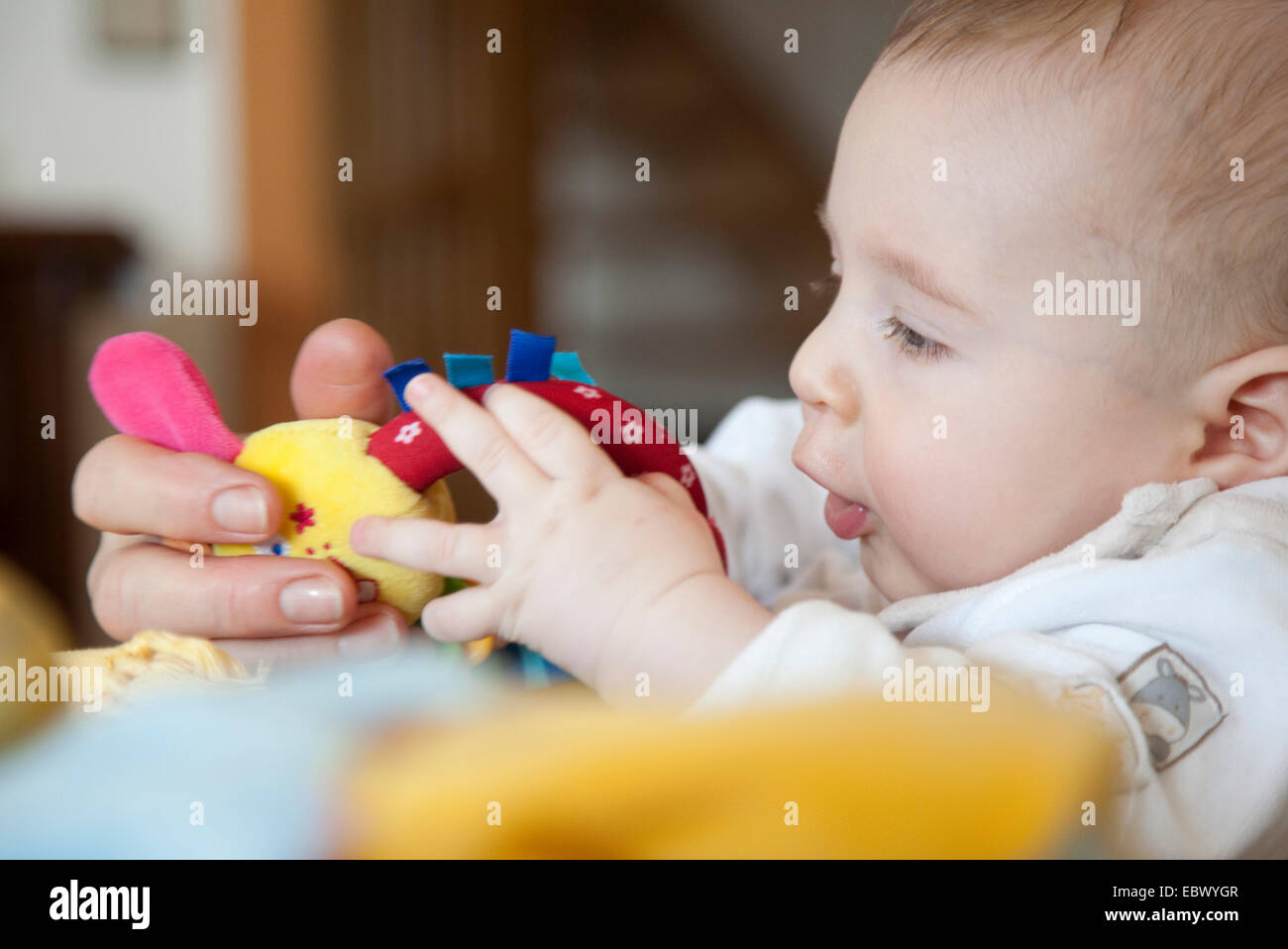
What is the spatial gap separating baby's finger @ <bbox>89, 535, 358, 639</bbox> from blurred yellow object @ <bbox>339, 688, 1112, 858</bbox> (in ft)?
0.34

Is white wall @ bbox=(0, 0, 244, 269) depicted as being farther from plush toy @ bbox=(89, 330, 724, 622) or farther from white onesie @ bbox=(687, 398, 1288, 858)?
white onesie @ bbox=(687, 398, 1288, 858)

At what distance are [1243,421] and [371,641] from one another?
385 mm

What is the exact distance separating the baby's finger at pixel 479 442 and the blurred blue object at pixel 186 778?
0.31ft

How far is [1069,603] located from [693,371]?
4.40 ft

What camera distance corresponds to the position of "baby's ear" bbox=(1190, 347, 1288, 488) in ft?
1.52

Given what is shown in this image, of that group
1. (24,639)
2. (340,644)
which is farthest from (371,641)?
(24,639)

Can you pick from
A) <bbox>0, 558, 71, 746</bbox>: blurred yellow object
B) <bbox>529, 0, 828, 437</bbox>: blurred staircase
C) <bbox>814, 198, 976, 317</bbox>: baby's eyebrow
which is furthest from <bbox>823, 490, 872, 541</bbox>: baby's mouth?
<bbox>529, 0, 828, 437</bbox>: blurred staircase

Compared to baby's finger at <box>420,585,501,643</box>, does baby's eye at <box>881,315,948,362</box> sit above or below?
above

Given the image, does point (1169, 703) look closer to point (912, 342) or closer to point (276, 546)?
point (912, 342)

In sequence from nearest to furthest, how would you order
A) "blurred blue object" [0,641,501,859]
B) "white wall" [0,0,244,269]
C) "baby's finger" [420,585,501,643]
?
1. "blurred blue object" [0,641,501,859]
2. "baby's finger" [420,585,501,643]
3. "white wall" [0,0,244,269]

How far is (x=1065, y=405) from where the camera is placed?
1.53ft

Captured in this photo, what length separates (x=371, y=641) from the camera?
439 mm

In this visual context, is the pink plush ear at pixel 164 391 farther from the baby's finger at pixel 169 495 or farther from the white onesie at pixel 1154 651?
the white onesie at pixel 1154 651

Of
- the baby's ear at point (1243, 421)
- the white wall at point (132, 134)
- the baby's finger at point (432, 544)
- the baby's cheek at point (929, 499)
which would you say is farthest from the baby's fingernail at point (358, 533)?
the white wall at point (132, 134)
